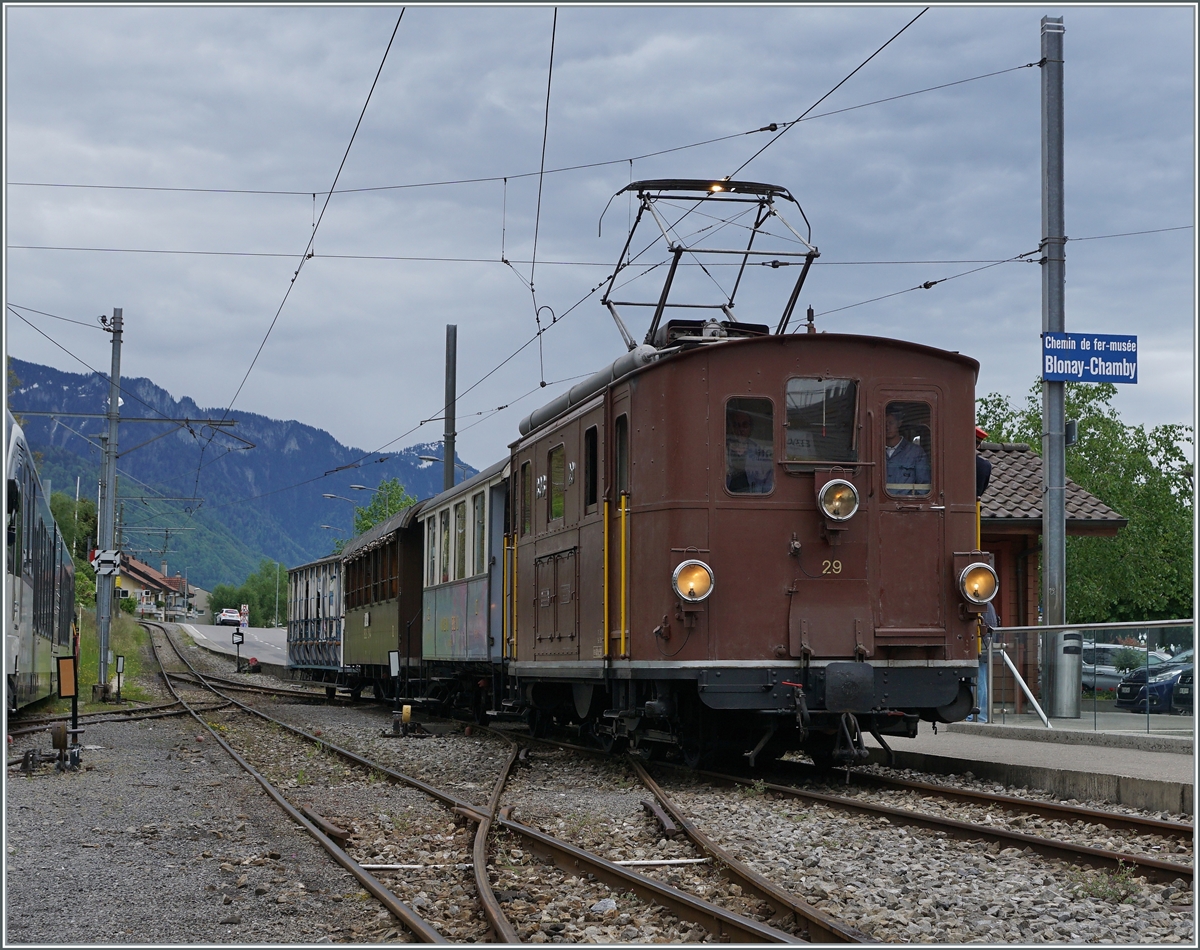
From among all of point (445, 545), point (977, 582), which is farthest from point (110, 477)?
point (977, 582)

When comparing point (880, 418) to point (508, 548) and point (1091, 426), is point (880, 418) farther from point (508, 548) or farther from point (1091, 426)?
point (1091, 426)

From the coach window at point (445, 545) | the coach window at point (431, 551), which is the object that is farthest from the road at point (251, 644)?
the coach window at point (445, 545)

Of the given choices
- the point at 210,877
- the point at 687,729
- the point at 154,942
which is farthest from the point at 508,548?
the point at 154,942

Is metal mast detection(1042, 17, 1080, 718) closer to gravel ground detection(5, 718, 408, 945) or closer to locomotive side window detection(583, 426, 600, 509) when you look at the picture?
locomotive side window detection(583, 426, 600, 509)

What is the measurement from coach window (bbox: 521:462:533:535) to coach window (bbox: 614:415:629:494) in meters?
2.83

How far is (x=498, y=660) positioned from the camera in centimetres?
1644

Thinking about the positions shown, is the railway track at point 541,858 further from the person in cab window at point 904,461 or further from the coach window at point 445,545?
the coach window at point 445,545

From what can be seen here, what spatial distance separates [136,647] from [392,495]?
24.0 m

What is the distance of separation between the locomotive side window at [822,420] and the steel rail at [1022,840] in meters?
2.60

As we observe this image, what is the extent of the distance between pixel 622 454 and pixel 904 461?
7.45 ft

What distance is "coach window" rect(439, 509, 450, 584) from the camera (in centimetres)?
1984

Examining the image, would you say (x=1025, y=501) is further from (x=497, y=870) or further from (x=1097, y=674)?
(x=497, y=870)

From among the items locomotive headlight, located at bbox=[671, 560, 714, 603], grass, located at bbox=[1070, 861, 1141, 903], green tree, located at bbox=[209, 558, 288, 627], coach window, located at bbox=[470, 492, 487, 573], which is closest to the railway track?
grass, located at bbox=[1070, 861, 1141, 903]

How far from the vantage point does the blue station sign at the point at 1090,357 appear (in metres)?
14.5
